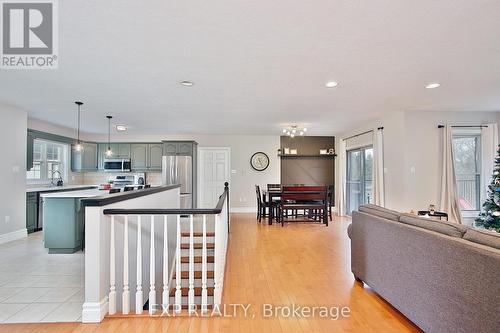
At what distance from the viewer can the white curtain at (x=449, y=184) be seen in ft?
15.8

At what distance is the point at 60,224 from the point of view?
3.92 metres

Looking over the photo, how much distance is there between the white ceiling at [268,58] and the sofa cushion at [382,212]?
5.34 ft

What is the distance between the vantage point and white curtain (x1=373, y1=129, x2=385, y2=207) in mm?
5461

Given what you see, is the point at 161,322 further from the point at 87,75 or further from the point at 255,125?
the point at 255,125

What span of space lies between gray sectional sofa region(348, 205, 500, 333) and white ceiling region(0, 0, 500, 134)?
167 cm

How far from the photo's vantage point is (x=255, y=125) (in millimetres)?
6523

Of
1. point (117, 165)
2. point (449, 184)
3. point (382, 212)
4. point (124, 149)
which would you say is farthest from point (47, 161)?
point (449, 184)

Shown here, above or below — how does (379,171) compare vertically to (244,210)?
above

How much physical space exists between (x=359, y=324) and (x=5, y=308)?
10.3ft

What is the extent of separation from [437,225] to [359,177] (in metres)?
5.17

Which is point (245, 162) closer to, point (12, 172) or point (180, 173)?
point (180, 173)

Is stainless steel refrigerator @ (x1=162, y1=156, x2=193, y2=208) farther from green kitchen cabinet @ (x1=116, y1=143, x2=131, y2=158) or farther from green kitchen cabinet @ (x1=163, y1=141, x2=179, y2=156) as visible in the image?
green kitchen cabinet @ (x1=116, y1=143, x2=131, y2=158)

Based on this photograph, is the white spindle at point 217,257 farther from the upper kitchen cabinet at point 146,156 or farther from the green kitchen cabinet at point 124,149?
the green kitchen cabinet at point 124,149

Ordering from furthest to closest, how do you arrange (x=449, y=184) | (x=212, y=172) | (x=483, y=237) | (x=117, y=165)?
(x=212, y=172) → (x=117, y=165) → (x=449, y=184) → (x=483, y=237)
